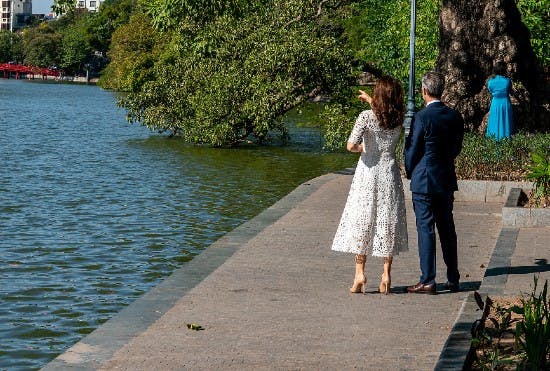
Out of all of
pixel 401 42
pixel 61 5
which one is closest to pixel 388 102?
pixel 61 5

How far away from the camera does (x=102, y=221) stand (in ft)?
52.0

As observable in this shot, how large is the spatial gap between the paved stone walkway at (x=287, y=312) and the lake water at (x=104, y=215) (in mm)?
544

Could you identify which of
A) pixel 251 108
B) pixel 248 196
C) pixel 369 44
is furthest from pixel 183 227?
pixel 369 44

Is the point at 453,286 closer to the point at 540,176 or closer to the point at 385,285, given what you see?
the point at 385,285

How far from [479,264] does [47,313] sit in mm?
4160

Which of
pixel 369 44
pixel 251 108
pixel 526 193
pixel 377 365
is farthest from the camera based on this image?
pixel 369 44

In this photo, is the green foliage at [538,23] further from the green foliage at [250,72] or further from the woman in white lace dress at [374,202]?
the woman in white lace dress at [374,202]

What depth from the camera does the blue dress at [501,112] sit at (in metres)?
21.7

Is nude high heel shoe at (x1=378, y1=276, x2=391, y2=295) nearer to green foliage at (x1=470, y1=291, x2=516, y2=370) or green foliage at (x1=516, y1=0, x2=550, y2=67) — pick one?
green foliage at (x1=470, y1=291, x2=516, y2=370)

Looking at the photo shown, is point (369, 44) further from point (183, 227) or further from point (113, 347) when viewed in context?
point (113, 347)

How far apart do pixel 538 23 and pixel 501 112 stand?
323 inches

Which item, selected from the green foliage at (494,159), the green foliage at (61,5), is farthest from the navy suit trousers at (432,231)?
the green foliage at (61,5)

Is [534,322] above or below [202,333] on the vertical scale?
above

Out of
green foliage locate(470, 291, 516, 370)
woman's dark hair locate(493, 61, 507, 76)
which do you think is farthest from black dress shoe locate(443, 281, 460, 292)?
woman's dark hair locate(493, 61, 507, 76)
